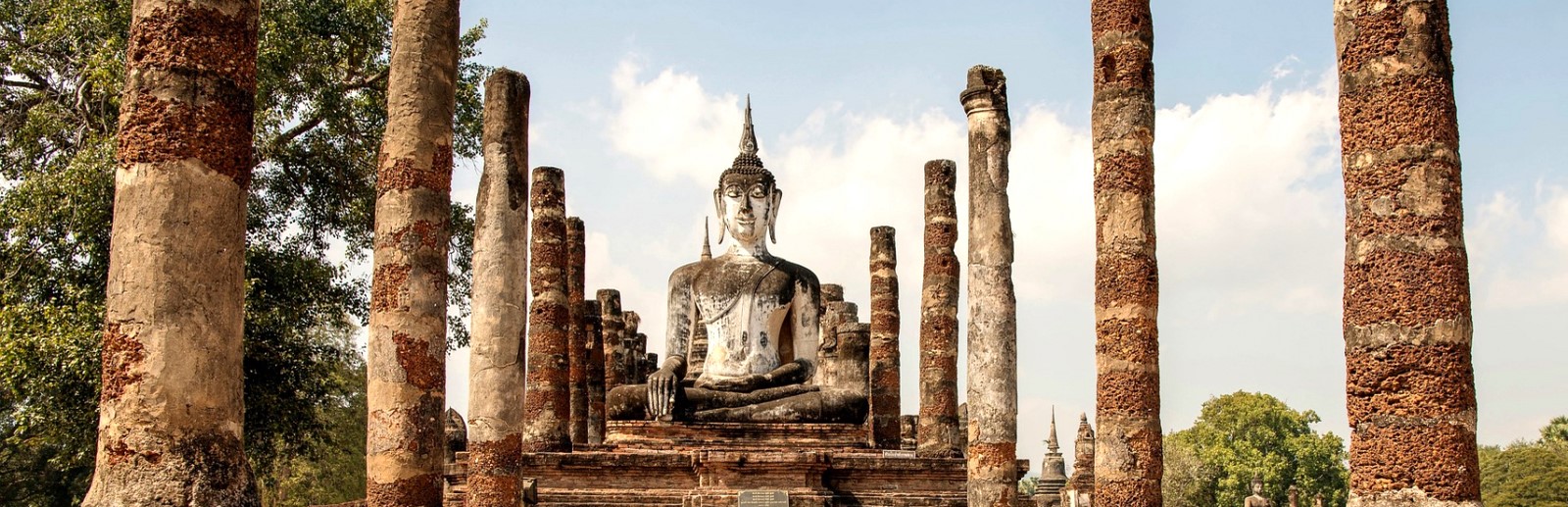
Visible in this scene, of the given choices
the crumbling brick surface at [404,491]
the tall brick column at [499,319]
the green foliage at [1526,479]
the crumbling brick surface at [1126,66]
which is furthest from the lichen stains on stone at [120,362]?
the green foliage at [1526,479]

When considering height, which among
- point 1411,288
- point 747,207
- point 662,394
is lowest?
point 662,394

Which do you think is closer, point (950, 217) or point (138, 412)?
point (138, 412)

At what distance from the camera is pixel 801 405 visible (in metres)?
17.6

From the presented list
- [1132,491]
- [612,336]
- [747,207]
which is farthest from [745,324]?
[1132,491]

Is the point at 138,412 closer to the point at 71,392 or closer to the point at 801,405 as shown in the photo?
the point at 71,392

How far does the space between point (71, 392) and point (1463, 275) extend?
13560mm

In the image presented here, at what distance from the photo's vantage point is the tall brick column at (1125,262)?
11.4m

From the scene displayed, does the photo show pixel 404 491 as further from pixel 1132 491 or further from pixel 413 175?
pixel 1132 491

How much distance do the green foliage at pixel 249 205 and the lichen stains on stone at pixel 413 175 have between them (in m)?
6.37

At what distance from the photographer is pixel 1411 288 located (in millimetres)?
7805

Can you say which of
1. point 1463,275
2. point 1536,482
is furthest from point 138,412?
point 1536,482

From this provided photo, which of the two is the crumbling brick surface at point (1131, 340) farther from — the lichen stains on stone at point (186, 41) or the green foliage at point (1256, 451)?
the green foliage at point (1256, 451)

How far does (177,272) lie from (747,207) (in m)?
13.1

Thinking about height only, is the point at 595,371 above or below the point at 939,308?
below
